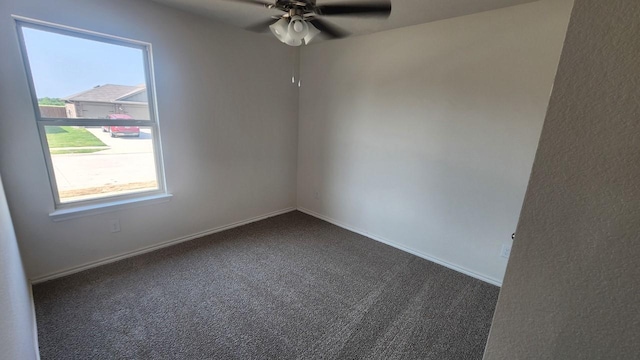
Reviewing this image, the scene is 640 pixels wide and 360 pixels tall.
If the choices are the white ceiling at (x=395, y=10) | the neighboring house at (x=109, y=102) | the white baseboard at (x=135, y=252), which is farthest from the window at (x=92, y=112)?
the white ceiling at (x=395, y=10)

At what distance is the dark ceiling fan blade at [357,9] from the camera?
1.41 meters

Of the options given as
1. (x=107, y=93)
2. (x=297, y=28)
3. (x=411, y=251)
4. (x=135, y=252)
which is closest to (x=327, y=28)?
(x=297, y=28)

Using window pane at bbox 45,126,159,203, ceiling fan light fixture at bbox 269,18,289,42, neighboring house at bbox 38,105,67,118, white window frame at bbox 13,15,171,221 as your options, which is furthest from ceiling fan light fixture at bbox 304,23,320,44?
neighboring house at bbox 38,105,67,118

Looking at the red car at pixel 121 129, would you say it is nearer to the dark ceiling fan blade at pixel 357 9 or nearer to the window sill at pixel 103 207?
the window sill at pixel 103 207

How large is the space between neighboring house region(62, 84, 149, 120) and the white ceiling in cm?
87

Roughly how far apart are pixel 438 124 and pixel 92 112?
3.16 meters

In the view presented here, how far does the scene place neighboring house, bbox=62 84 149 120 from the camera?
2.10m

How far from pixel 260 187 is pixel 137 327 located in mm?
2064

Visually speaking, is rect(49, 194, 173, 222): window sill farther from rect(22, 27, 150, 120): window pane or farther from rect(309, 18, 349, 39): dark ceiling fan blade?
rect(309, 18, 349, 39): dark ceiling fan blade

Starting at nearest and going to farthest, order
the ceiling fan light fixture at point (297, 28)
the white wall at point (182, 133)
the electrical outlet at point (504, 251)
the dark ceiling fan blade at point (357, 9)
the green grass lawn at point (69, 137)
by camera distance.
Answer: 1. the dark ceiling fan blade at point (357, 9)
2. the ceiling fan light fixture at point (297, 28)
3. the white wall at point (182, 133)
4. the green grass lawn at point (69, 137)
5. the electrical outlet at point (504, 251)

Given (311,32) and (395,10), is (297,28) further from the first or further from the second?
(395,10)

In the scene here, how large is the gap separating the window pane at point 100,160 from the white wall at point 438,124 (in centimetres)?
205

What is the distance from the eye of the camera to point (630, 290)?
0.49 metres

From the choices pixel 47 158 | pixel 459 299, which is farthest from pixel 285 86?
pixel 459 299
